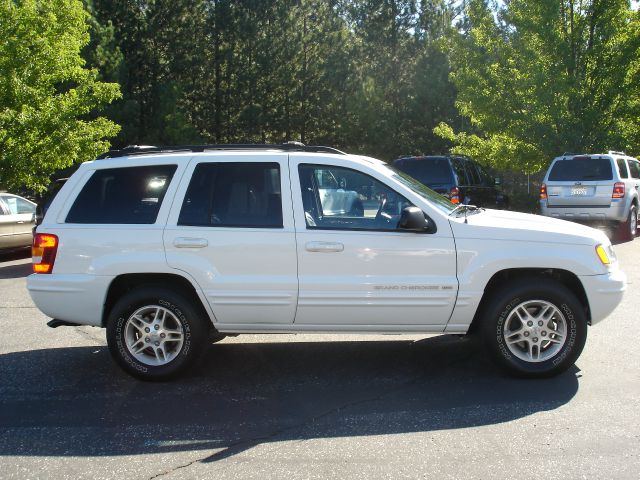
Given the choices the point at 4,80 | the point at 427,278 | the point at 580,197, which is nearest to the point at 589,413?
the point at 427,278

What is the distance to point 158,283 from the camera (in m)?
5.87

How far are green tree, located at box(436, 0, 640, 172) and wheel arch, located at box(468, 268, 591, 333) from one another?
52.1 feet

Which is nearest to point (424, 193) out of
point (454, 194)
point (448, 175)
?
point (454, 194)

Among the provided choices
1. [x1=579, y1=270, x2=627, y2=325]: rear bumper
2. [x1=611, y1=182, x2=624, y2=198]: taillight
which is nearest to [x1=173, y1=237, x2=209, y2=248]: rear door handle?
[x1=579, y1=270, x2=627, y2=325]: rear bumper

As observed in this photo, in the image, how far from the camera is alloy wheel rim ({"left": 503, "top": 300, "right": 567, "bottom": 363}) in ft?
18.5

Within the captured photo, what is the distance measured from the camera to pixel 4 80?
57.8ft

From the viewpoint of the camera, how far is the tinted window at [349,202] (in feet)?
18.8

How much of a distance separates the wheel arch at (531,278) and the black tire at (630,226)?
34.9ft

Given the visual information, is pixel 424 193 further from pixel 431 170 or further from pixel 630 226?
pixel 630 226

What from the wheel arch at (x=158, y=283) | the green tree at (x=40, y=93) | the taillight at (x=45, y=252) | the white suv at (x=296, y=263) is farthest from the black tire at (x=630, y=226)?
the green tree at (x=40, y=93)

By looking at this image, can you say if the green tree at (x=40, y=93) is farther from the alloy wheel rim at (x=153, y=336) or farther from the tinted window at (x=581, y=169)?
the alloy wheel rim at (x=153, y=336)

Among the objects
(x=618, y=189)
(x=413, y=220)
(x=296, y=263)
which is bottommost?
(x=296, y=263)

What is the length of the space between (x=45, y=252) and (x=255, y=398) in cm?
212

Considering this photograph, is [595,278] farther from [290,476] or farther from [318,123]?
[318,123]
